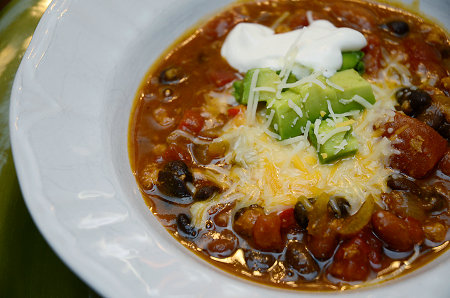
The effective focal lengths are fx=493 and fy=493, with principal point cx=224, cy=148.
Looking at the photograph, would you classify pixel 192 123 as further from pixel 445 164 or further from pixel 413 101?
pixel 445 164

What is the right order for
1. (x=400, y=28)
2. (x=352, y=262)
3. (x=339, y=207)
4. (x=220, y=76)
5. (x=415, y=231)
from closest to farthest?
(x=352, y=262), (x=415, y=231), (x=339, y=207), (x=220, y=76), (x=400, y=28)

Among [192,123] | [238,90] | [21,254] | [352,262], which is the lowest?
[21,254]

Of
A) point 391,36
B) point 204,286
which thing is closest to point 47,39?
point 204,286

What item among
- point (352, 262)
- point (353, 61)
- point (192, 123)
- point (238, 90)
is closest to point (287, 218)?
point (352, 262)

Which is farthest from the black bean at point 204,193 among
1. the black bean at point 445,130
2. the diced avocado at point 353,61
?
the black bean at point 445,130

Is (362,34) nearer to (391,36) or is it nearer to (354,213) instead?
(391,36)

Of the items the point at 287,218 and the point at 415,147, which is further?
the point at 415,147

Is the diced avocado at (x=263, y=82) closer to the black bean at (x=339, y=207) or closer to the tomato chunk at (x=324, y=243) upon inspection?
the black bean at (x=339, y=207)
